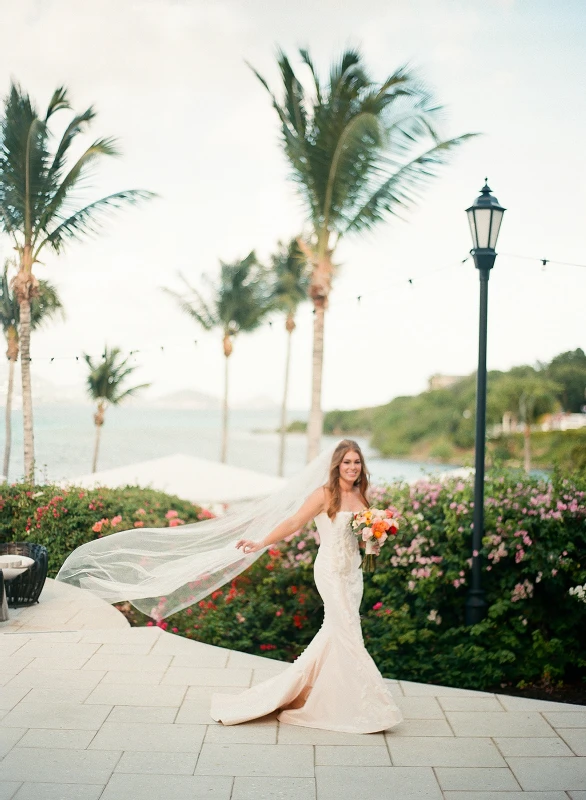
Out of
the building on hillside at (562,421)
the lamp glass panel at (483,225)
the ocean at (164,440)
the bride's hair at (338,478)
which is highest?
the lamp glass panel at (483,225)

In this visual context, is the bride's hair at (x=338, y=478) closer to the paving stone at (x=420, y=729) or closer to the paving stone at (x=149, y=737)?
the paving stone at (x=420, y=729)

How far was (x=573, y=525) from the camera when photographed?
6797mm

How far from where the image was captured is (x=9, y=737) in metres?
4.61

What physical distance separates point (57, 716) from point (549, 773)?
9.08ft

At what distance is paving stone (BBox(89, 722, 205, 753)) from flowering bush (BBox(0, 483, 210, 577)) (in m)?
4.37


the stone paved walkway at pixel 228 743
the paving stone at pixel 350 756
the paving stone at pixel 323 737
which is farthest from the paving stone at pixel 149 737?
the paving stone at pixel 350 756

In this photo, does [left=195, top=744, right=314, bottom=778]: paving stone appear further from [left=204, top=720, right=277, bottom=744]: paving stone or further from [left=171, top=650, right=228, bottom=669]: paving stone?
[left=171, top=650, right=228, bottom=669]: paving stone

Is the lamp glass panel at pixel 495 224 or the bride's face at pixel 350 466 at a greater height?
the lamp glass panel at pixel 495 224

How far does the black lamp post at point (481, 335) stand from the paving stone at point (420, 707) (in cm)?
134

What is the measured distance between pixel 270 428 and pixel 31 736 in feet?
316

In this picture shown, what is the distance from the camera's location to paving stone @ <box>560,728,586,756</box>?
4566 mm

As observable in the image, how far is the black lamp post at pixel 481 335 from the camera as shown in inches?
261

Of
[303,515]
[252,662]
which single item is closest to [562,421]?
[252,662]

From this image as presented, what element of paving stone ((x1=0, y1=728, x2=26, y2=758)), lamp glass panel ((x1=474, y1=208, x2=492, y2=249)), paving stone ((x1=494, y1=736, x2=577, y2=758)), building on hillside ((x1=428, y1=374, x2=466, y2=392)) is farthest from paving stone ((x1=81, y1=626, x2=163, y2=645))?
building on hillside ((x1=428, y1=374, x2=466, y2=392))
